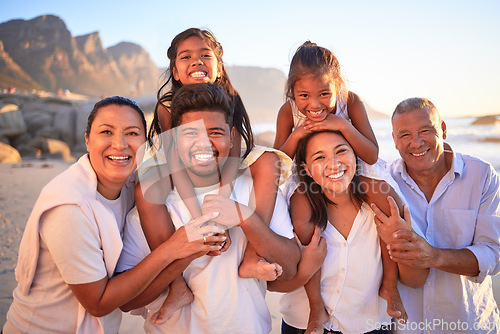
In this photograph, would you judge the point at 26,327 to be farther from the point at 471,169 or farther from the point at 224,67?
the point at 471,169

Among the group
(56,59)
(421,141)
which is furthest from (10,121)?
(56,59)

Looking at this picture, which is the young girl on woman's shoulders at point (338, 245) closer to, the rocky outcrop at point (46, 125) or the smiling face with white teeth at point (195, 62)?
the smiling face with white teeth at point (195, 62)

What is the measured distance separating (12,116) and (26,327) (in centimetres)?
1746

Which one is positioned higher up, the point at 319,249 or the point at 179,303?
the point at 319,249

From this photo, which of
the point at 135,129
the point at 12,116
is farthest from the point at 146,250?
the point at 12,116

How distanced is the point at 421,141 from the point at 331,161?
85 cm

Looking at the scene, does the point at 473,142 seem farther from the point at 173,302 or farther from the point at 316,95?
the point at 173,302

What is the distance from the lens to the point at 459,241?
2771 mm

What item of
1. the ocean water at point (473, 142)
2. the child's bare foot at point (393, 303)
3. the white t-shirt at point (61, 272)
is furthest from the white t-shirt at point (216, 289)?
the ocean water at point (473, 142)

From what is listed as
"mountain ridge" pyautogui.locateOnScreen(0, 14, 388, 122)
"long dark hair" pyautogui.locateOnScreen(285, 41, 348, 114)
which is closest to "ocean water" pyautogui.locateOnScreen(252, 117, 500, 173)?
"long dark hair" pyautogui.locateOnScreen(285, 41, 348, 114)

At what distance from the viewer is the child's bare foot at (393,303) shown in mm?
2447

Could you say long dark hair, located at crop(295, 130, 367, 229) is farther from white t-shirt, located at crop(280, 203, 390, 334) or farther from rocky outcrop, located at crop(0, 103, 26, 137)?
rocky outcrop, located at crop(0, 103, 26, 137)

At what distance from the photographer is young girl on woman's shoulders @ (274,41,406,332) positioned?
2549 millimetres

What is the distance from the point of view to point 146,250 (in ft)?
7.73
